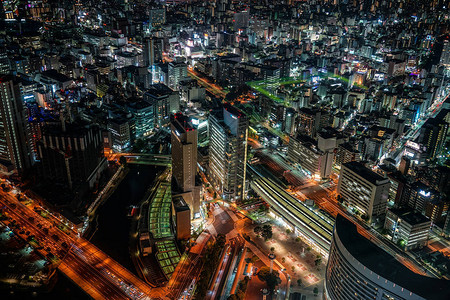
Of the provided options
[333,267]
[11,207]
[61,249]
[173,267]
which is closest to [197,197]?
[173,267]

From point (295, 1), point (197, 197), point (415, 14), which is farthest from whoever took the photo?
point (295, 1)

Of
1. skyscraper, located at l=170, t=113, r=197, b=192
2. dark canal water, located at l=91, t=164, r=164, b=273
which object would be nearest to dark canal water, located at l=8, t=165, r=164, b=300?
dark canal water, located at l=91, t=164, r=164, b=273

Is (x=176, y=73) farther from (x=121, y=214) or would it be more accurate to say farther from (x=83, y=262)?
(x=83, y=262)

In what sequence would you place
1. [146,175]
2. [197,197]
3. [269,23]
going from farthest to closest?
[269,23], [146,175], [197,197]

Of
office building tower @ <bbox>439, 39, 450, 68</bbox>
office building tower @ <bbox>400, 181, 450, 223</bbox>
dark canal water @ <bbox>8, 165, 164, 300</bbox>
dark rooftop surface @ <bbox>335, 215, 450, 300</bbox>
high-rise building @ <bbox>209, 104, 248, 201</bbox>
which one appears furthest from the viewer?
office building tower @ <bbox>439, 39, 450, 68</bbox>

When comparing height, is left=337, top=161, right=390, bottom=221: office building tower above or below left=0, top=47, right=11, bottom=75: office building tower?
below

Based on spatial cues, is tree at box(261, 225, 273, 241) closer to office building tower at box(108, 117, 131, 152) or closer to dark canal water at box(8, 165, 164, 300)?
dark canal water at box(8, 165, 164, 300)

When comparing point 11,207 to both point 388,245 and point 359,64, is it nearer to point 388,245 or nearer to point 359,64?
point 388,245
